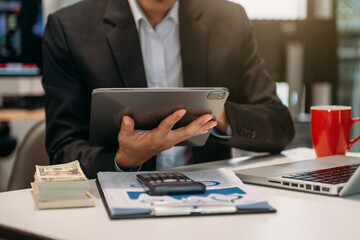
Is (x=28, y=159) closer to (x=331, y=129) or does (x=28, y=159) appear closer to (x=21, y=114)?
(x=331, y=129)

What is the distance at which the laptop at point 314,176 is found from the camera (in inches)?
33.4

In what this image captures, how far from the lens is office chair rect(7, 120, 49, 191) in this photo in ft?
4.36

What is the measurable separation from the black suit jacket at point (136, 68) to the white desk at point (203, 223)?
0.44m

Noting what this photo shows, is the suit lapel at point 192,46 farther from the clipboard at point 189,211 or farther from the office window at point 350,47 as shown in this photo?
the office window at point 350,47

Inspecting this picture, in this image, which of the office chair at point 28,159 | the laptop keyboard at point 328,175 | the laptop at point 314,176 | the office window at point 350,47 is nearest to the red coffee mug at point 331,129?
the laptop at point 314,176

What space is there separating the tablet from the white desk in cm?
21

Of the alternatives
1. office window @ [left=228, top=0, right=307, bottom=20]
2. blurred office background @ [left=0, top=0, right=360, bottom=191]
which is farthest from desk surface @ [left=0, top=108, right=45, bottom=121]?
office window @ [left=228, top=0, right=307, bottom=20]

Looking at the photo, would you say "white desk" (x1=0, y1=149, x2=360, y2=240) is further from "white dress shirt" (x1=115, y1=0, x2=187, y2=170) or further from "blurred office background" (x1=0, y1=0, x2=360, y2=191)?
"blurred office background" (x1=0, y1=0, x2=360, y2=191)

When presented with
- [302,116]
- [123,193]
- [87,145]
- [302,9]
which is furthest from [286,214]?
[302,9]

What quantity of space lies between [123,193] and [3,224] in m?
0.18

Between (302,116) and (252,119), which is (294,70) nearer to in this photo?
(302,116)

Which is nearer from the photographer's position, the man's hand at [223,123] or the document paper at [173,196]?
the document paper at [173,196]

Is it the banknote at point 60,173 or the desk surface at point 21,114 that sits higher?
→ the banknote at point 60,173

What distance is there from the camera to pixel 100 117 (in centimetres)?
100
